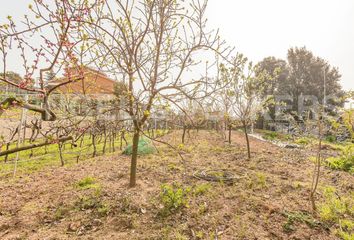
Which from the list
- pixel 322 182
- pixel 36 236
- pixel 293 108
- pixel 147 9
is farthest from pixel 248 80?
pixel 293 108

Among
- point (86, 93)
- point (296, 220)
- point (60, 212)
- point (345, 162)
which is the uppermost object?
point (86, 93)

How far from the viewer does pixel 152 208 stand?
11.0 feet

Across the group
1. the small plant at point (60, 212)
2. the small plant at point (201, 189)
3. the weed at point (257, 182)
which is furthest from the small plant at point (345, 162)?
the small plant at point (60, 212)

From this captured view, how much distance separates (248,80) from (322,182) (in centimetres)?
393

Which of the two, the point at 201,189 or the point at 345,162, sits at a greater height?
the point at 345,162

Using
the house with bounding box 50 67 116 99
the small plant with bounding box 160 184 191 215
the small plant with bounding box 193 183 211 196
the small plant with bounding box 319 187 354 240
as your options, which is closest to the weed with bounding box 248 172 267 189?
the small plant with bounding box 193 183 211 196

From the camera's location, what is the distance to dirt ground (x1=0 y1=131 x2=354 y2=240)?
2.78 m

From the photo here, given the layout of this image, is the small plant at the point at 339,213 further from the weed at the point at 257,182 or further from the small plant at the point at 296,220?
the weed at the point at 257,182

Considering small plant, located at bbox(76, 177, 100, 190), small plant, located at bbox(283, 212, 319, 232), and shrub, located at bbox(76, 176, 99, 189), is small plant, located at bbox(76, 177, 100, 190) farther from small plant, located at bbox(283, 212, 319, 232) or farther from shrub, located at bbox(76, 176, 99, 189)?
small plant, located at bbox(283, 212, 319, 232)

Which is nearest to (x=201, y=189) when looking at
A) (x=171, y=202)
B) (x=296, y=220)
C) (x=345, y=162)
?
(x=171, y=202)

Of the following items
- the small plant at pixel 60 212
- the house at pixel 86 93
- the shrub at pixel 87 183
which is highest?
the house at pixel 86 93

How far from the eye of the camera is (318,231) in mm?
2859

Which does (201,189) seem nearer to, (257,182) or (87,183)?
(257,182)

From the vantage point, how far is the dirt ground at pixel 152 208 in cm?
278
